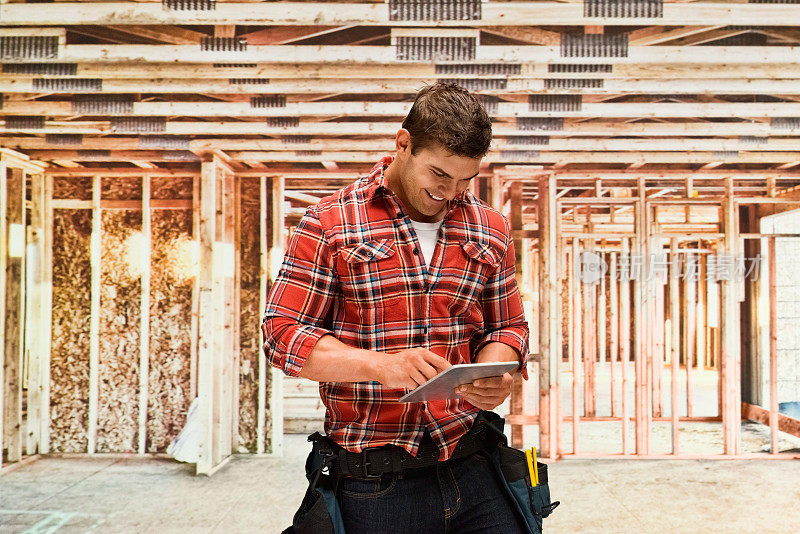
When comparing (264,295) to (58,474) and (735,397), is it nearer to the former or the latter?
(58,474)

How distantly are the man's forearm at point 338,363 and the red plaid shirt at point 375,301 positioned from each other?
0.02 metres

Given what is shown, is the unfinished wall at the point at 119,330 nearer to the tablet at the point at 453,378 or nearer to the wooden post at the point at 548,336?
the wooden post at the point at 548,336

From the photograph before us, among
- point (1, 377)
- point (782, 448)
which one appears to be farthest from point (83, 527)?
point (782, 448)

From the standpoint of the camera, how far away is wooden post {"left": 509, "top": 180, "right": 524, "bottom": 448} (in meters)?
5.88

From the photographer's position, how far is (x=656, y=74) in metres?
3.50

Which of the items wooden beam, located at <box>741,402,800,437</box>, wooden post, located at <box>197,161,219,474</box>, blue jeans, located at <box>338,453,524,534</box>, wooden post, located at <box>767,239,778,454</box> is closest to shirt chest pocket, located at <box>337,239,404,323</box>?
blue jeans, located at <box>338,453,524,534</box>

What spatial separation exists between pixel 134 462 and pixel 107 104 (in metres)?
3.11

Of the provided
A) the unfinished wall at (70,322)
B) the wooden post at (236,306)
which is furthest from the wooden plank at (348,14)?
the unfinished wall at (70,322)

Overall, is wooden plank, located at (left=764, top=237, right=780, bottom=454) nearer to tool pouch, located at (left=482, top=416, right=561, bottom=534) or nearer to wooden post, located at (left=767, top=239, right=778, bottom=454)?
wooden post, located at (left=767, top=239, right=778, bottom=454)

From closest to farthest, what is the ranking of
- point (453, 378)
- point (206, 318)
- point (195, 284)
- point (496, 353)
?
point (453, 378) < point (496, 353) < point (206, 318) < point (195, 284)

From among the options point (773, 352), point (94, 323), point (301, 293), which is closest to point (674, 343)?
point (773, 352)

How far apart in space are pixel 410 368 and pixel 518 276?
16.5 ft

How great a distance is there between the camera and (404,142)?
1362 mm

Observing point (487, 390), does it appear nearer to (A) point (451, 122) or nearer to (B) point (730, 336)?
(A) point (451, 122)
